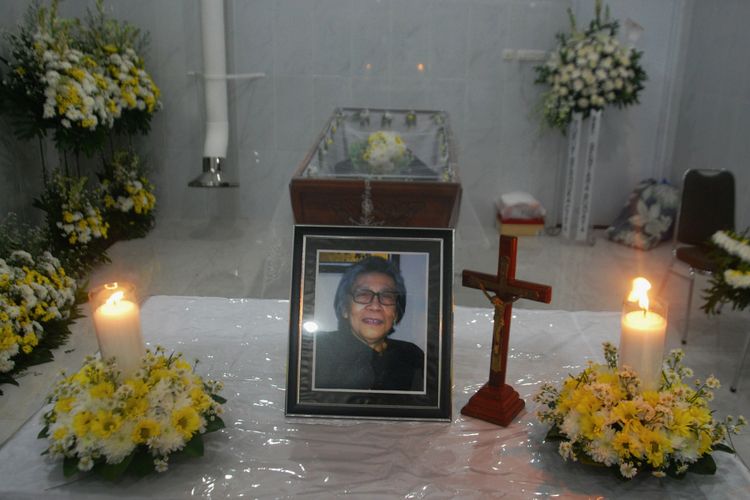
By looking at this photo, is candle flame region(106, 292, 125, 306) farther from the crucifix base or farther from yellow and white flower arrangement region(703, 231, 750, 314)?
yellow and white flower arrangement region(703, 231, 750, 314)

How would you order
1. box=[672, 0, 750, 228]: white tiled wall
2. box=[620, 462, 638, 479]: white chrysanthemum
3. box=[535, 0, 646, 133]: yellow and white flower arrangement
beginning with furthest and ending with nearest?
box=[535, 0, 646, 133]: yellow and white flower arrangement
box=[672, 0, 750, 228]: white tiled wall
box=[620, 462, 638, 479]: white chrysanthemum

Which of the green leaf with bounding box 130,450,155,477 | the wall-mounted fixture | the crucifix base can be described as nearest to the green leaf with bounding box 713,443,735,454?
the crucifix base

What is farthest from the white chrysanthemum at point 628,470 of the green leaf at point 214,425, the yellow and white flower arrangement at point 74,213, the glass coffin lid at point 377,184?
the yellow and white flower arrangement at point 74,213

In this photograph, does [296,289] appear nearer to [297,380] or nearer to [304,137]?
[297,380]

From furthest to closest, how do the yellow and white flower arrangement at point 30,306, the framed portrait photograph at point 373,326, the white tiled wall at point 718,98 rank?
the white tiled wall at point 718,98
the yellow and white flower arrangement at point 30,306
the framed portrait photograph at point 373,326

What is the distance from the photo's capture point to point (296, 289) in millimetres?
1577

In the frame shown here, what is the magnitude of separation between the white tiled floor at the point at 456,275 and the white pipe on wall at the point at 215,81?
0.70m

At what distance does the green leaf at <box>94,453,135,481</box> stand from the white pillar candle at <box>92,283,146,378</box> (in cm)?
17

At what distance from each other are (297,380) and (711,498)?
0.83m

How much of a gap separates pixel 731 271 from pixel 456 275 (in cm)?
179

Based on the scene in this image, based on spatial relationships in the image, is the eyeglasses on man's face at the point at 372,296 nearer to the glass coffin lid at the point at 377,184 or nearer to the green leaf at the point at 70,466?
the green leaf at the point at 70,466

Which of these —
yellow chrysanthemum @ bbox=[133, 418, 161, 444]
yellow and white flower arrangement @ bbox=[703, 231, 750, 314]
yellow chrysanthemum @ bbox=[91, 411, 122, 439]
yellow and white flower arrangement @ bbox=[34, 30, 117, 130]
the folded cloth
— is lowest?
the folded cloth

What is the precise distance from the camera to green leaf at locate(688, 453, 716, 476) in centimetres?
136

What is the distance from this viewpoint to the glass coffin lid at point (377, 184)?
372cm
